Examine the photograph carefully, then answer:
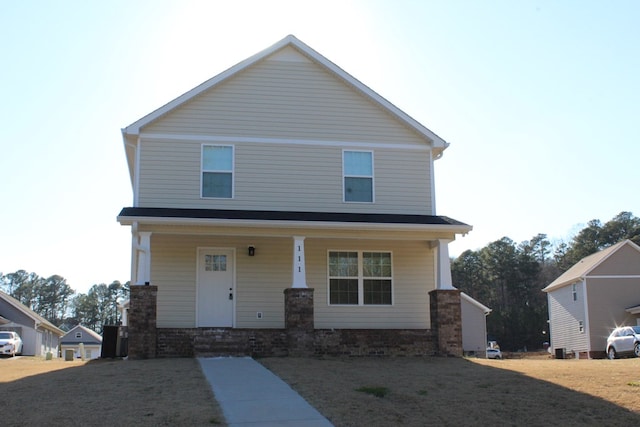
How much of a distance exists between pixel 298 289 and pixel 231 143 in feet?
15.4

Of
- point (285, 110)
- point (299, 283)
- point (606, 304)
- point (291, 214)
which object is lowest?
point (606, 304)

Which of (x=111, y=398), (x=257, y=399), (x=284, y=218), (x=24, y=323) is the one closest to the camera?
(x=111, y=398)

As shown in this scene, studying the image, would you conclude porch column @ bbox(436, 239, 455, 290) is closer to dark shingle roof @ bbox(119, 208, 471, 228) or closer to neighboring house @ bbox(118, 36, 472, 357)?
neighboring house @ bbox(118, 36, 472, 357)

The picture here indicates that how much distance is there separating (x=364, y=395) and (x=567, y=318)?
33.8 meters

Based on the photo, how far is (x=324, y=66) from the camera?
798 inches

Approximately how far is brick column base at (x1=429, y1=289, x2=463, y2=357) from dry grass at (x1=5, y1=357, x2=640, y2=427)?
3.54 meters

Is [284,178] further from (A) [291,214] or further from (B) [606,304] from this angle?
(B) [606,304]

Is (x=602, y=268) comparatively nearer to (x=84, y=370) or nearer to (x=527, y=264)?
(x=84, y=370)

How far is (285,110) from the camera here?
20062 mm

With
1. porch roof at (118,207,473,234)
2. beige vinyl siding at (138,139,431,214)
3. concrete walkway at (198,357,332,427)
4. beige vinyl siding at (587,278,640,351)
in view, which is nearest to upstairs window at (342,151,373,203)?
beige vinyl siding at (138,139,431,214)

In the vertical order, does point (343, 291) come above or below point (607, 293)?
below

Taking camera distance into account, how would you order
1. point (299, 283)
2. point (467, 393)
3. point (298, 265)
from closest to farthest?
point (467, 393), point (299, 283), point (298, 265)

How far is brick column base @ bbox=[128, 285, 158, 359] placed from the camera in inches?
665

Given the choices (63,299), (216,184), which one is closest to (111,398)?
(216,184)
